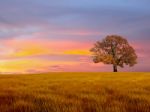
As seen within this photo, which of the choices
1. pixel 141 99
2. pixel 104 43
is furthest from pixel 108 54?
pixel 141 99

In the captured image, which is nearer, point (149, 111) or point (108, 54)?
point (149, 111)

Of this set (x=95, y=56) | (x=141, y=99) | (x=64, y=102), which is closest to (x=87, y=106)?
(x=64, y=102)

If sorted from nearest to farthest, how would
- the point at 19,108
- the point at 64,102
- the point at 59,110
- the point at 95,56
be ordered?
the point at 59,110
the point at 19,108
the point at 64,102
the point at 95,56

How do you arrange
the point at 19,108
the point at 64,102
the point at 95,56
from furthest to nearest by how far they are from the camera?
the point at 95,56 → the point at 64,102 → the point at 19,108

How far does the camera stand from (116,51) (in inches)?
3019

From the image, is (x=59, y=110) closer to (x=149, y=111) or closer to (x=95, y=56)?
(x=149, y=111)

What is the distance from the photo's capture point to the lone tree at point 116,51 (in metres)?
75.5

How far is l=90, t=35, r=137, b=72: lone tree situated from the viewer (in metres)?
75.5

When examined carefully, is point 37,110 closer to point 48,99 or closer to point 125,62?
point 48,99

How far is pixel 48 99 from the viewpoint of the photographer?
10.4 meters

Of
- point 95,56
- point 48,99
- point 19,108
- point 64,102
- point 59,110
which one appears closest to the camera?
point 59,110

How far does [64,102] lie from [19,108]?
4.50 feet

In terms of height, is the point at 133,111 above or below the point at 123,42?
below

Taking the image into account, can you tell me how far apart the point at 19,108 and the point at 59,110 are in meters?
1.22
